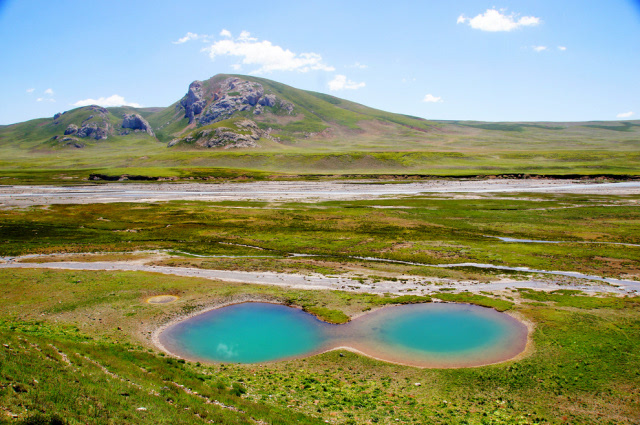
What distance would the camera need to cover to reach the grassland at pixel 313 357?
16.6m

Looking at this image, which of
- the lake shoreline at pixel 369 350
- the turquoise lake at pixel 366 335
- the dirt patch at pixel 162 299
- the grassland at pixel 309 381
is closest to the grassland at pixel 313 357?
the grassland at pixel 309 381

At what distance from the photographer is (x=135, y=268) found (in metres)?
Answer: 43.2

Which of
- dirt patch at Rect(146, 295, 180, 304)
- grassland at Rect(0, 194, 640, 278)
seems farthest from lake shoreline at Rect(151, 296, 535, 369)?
grassland at Rect(0, 194, 640, 278)

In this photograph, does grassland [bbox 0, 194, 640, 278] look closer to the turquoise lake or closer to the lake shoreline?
the turquoise lake

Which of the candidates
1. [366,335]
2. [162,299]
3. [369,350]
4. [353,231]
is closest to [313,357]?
[369,350]

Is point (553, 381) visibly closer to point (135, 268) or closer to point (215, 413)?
point (215, 413)

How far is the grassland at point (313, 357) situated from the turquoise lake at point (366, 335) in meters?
1.25

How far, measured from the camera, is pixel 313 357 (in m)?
23.5

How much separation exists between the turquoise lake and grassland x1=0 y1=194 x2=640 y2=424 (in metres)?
1.25

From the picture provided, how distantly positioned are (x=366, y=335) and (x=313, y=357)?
4681 mm

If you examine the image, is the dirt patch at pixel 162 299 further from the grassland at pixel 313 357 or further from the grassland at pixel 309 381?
the grassland at pixel 309 381

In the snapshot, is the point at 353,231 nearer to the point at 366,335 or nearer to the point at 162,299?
the point at 162,299

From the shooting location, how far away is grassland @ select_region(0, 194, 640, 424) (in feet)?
54.4

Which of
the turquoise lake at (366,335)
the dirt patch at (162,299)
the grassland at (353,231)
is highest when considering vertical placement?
the grassland at (353,231)
